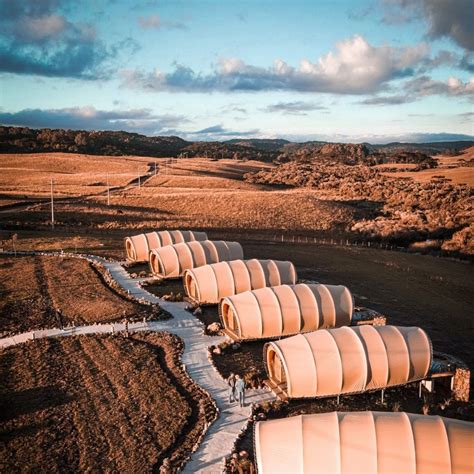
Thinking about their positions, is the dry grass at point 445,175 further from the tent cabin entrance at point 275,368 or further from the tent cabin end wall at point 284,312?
the tent cabin entrance at point 275,368

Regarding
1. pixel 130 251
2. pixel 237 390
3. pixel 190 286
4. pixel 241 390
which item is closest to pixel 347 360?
→ pixel 241 390

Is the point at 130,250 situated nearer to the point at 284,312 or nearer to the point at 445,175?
the point at 284,312

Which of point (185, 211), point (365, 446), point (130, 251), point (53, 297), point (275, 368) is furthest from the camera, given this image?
point (185, 211)

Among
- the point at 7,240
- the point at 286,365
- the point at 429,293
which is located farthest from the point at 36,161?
the point at 286,365

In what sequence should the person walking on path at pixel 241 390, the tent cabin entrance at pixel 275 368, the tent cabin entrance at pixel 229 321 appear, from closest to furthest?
the person walking on path at pixel 241 390 → the tent cabin entrance at pixel 275 368 → the tent cabin entrance at pixel 229 321

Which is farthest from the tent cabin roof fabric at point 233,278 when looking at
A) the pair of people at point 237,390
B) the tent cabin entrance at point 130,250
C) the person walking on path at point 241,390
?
the tent cabin entrance at point 130,250

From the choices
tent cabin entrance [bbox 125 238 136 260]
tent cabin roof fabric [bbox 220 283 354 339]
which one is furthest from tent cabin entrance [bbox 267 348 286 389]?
tent cabin entrance [bbox 125 238 136 260]
